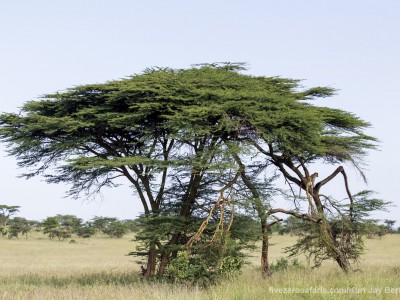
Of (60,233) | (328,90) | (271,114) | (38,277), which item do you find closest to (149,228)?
(271,114)

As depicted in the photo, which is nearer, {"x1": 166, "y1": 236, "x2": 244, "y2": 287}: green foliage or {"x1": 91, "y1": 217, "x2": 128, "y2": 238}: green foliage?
{"x1": 166, "y1": 236, "x2": 244, "y2": 287}: green foliage

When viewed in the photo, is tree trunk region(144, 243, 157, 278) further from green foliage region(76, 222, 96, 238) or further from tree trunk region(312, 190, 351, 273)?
green foliage region(76, 222, 96, 238)

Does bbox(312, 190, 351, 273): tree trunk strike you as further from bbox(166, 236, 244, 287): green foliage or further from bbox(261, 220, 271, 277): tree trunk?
bbox(166, 236, 244, 287): green foliage

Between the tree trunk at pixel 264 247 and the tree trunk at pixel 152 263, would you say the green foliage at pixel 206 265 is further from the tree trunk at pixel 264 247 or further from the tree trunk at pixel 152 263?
the tree trunk at pixel 152 263

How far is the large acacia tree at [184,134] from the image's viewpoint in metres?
17.8

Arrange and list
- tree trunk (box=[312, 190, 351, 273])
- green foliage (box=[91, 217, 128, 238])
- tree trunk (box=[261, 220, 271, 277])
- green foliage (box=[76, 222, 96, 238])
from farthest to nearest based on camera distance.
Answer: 1. green foliage (box=[91, 217, 128, 238])
2. green foliage (box=[76, 222, 96, 238])
3. tree trunk (box=[312, 190, 351, 273])
4. tree trunk (box=[261, 220, 271, 277])

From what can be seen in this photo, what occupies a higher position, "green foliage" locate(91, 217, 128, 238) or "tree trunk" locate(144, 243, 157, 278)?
"green foliage" locate(91, 217, 128, 238)

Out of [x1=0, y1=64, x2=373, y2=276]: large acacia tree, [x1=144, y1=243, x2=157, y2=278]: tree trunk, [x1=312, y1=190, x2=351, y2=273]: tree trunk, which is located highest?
[x1=0, y1=64, x2=373, y2=276]: large acacia tree

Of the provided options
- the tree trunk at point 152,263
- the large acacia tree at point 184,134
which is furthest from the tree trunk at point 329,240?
the tree trunk at point 152,263

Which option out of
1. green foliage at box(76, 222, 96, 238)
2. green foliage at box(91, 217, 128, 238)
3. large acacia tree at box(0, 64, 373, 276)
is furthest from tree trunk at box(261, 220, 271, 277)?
green foliage at box(91, 217, 128, 238)

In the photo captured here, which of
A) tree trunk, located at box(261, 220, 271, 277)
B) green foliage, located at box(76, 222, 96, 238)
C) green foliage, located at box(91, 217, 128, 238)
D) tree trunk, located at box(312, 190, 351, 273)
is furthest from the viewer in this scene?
green foliage, located at box(91, 217, 128, 238)

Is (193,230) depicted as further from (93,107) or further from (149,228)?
(93,107)

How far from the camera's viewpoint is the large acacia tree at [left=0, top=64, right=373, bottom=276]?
58.5ft

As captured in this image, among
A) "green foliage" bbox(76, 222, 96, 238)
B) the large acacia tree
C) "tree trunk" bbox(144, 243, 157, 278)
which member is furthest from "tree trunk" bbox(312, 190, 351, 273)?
"green foliage" bbox(76, 222, 96, 238)
